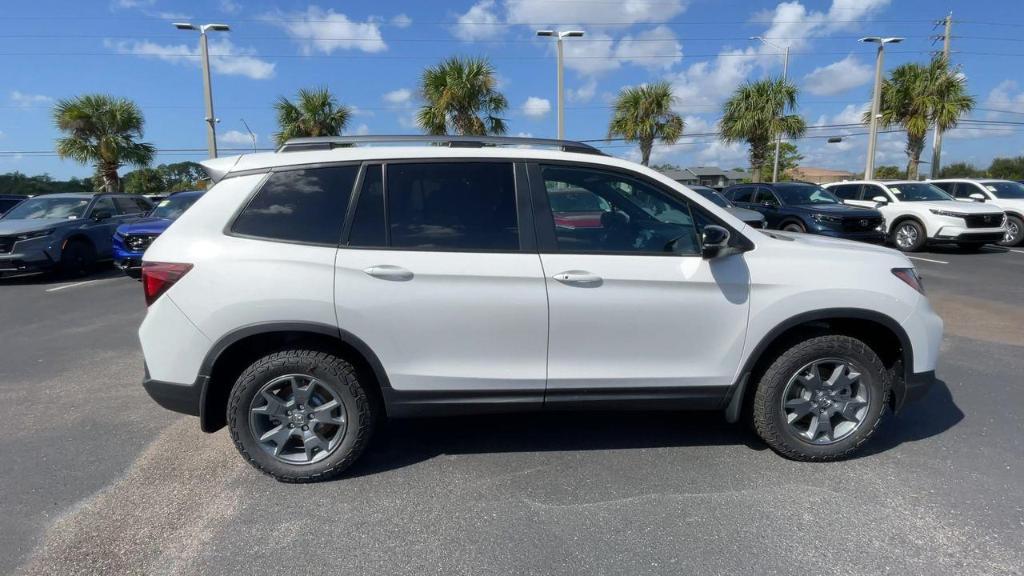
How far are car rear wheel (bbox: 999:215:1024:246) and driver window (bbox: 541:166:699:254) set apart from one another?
15783 mm

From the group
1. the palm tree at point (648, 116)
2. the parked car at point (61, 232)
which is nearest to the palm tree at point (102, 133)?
the parked car at point (61, 232)

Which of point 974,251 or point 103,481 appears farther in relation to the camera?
point 974,251

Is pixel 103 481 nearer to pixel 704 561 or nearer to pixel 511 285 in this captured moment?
pixel 511 285

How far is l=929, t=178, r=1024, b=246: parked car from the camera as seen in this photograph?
1472 centimetres

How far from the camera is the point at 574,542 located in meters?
2.75

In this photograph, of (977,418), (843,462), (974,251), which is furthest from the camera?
(974,251)

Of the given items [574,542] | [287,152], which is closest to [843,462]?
[574,542]

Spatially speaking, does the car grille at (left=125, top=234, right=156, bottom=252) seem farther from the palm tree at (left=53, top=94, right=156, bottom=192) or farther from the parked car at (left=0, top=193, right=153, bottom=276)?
the palm tree at (left=53, top=94, right=156, bottom=192)

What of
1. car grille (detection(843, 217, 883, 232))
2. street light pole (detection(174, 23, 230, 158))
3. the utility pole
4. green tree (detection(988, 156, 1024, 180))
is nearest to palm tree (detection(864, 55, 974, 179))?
the utility pole

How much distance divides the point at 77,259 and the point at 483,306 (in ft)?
37.4

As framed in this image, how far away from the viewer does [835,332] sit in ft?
11.5

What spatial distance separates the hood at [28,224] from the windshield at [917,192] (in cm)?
1775

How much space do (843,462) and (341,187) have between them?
10.6ft

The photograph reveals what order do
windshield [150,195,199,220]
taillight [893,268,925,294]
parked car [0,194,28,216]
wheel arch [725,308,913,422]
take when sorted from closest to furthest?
wheel arch [725,308,913,422] < taillight [893,268,925,294] < windshield [150,195,199,220] < parked car [0,194,28,216]
